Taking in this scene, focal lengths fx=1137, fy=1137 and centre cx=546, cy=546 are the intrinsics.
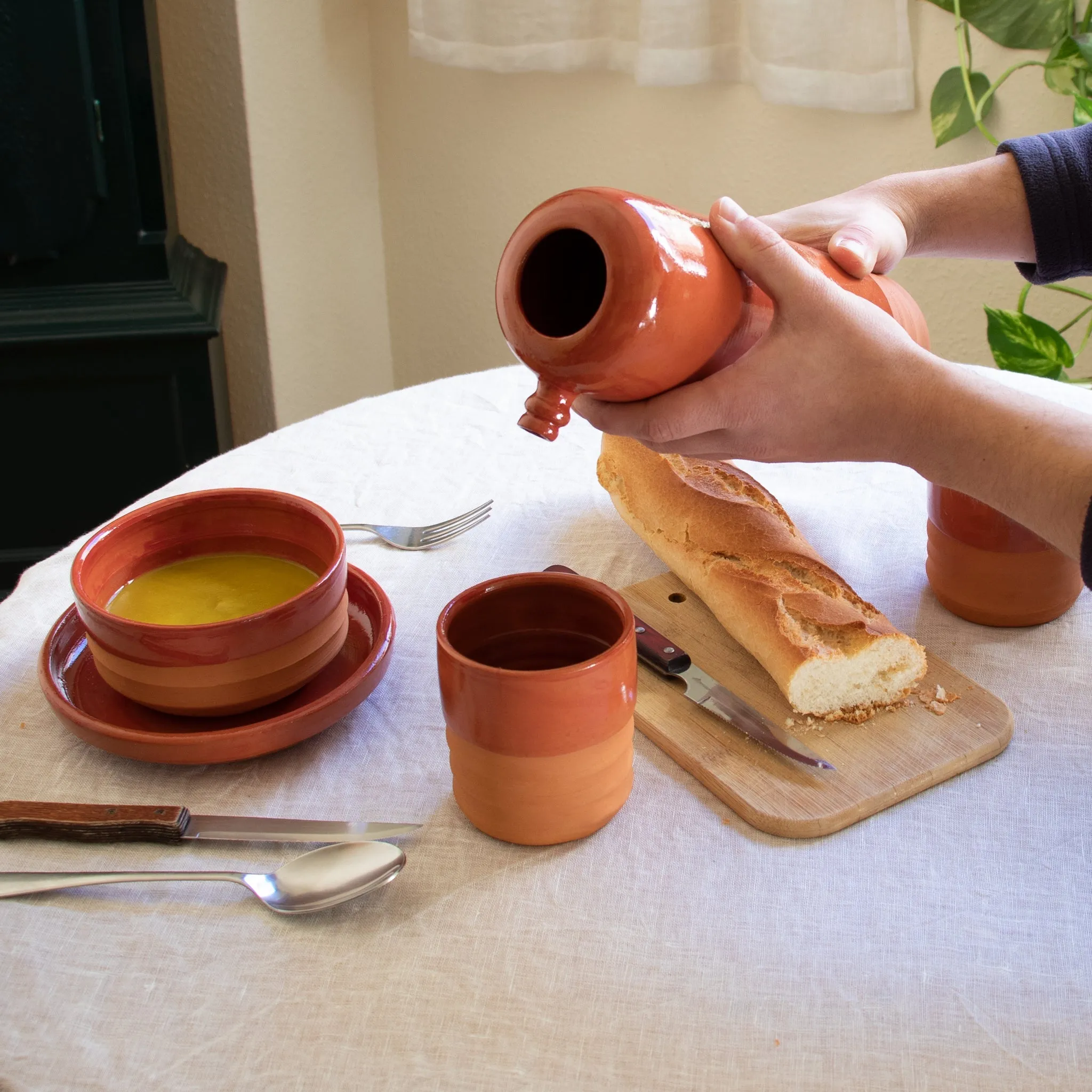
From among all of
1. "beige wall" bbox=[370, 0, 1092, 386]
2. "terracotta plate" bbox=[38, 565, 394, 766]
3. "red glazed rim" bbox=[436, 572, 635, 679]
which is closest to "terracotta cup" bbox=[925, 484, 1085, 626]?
"red glazed rim" bbox=[436, 572, 635, 679]

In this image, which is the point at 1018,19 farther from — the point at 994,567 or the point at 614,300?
the point at 614,300

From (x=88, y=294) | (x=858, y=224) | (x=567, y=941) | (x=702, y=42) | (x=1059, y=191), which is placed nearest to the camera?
(x=567, y=941)

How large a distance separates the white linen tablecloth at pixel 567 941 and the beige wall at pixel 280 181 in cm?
156

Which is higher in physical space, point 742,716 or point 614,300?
point 614,300

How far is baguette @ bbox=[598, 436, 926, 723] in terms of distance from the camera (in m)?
0.87

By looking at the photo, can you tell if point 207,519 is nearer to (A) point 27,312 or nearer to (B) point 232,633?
(B) point 232,633

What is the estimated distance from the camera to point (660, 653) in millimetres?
909

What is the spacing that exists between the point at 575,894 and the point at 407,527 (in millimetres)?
528

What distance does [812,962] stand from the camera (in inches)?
25.9

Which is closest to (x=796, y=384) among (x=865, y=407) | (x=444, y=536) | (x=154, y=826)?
(x=865, y=407)

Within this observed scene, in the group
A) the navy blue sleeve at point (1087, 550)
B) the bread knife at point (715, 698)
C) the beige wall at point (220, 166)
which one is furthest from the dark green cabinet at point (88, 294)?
the navy blue sleeve at point (1087, 550)

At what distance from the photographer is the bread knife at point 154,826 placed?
74 cm

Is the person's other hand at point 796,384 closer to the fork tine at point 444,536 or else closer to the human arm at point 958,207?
the fork tine at point 444,536

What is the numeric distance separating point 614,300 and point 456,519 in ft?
1.62
